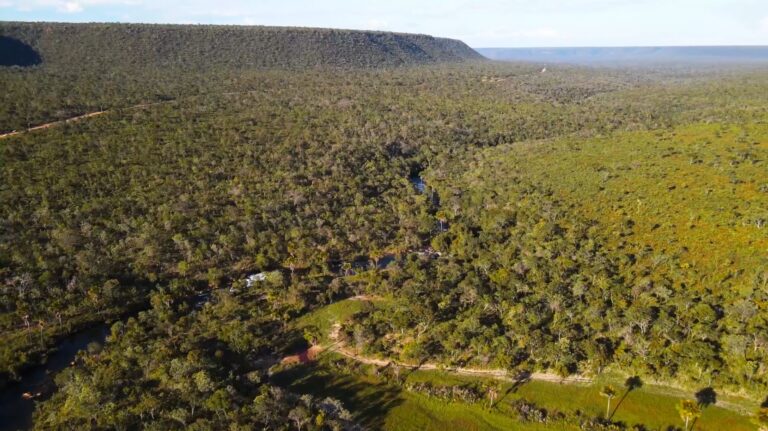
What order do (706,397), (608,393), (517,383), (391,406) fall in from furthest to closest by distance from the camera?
1. (517,383)
2. (391,406)
3. (706,397)
4. (608,393)

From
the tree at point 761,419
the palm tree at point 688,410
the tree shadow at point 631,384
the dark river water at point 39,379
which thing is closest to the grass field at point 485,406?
the tree shadow at point 631,384

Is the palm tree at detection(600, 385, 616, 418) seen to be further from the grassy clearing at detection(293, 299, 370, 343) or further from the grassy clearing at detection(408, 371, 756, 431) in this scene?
the grassy clearing at detection(293, 299, 370, 343)

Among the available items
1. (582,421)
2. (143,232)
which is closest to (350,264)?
(143,232)

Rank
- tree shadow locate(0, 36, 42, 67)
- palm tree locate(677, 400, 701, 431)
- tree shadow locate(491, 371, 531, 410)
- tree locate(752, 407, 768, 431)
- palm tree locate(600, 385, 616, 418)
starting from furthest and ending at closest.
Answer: tree shadow locate(0, 36, 42, 67) → tree shadow locate(491, 371, 531, 410) → palm tree locate(600, 385, 616, 418) → palm tree locate(677, 400, 701, 431) → tree locate(752, 407, 768, 431)

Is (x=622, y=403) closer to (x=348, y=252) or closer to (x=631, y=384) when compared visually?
(x=631, y=384)

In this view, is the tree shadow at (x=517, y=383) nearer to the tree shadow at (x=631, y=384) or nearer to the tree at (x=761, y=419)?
the tree shadow at (x=631, y=384)

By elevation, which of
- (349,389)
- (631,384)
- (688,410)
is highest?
(688,410)

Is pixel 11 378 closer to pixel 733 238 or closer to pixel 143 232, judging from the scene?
pixel 143 232

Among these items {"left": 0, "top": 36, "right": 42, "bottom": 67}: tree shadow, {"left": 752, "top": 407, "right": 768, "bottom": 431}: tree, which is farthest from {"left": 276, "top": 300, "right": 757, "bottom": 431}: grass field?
{"left": 0, "top": 36, "right": 42, "bottom": 67}: tree shadow

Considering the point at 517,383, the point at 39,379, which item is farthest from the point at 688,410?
the point at 39,379
